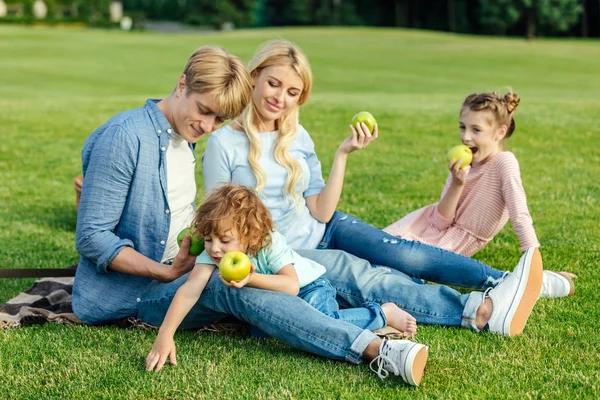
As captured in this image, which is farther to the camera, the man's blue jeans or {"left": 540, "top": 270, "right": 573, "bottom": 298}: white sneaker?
{"left": 540, "top": 270, "right": 573, "bottom": 298}: white sneaker

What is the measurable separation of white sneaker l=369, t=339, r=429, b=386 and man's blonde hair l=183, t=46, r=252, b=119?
142 cm

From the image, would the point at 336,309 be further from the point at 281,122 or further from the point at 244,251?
the point at 281,122

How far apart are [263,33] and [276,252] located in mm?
40845

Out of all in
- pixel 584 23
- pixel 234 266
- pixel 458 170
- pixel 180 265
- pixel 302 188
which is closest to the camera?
pixel 234 266

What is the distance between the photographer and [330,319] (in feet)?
12.6

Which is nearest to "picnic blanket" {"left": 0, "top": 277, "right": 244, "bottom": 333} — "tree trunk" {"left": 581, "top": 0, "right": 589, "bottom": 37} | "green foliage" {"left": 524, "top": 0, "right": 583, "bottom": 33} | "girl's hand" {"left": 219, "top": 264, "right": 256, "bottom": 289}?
"girl's hand" {"left": 219, "top": 264, "right": 256, "bottom": 289}

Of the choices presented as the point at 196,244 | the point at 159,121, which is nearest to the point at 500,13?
the point at 159,121

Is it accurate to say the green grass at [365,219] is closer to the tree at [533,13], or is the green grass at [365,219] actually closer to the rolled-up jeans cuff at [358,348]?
the rolled-up jeans cuff at [358,348]

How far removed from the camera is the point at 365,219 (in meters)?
7.26

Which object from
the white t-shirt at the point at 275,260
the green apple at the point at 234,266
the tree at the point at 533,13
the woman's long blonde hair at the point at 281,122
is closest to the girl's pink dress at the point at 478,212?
the woman's long blonde hair at the point at 281,122

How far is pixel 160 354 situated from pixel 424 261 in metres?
1.84

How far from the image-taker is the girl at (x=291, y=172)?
4797 millimetres

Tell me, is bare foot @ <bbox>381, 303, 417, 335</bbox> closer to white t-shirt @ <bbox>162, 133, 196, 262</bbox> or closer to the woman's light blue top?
the woman's light blue top

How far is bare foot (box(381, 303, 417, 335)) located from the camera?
13.9 ft
